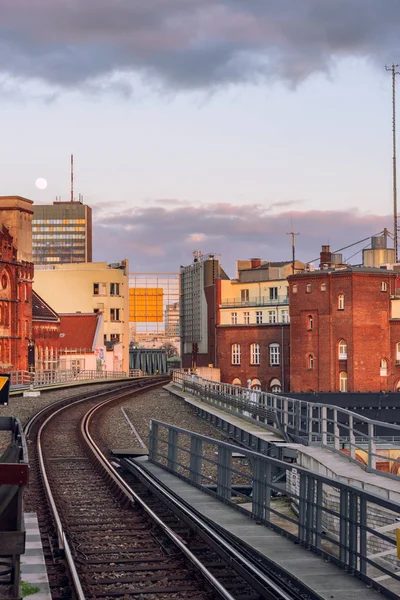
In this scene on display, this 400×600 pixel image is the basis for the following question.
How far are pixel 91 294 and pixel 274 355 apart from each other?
125 ft

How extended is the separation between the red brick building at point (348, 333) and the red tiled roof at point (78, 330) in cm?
2955

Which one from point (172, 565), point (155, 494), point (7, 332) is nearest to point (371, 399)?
point (7, 332)

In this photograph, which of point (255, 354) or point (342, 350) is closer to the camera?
point (342, 350)

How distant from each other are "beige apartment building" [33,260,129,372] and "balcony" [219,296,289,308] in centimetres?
2662

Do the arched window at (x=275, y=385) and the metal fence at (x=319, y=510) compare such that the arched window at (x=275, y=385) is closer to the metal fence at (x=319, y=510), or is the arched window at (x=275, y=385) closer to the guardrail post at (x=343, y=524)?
the metal fence at (x=319, y=510)

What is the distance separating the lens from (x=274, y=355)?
88.7 m

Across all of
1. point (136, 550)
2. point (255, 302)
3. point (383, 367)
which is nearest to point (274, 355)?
point (255, 302)

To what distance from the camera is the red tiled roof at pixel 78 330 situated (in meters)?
102

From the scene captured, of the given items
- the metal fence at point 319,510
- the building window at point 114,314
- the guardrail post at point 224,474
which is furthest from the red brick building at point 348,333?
the guardrail post at point 224,474

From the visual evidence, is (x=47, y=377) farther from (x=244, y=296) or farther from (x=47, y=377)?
(x=244, y=296)

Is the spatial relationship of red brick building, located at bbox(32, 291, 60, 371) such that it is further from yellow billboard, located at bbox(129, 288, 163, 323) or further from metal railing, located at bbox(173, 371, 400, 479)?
yellow billboard, located at bbox(129, 288, 163, 323)

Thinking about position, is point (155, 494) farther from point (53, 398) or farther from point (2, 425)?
point (53, 398)

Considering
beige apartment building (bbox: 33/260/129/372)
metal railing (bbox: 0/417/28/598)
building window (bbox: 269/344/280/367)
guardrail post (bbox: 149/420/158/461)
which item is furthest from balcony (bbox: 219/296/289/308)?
metal railing (bbox: 0/417/28/598)

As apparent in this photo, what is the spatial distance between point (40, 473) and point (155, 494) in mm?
4768
